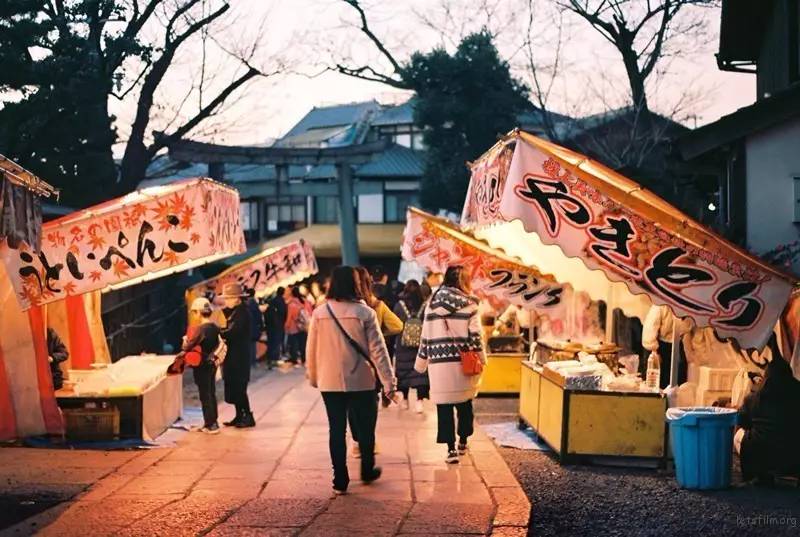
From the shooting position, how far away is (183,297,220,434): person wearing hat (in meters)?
12.6

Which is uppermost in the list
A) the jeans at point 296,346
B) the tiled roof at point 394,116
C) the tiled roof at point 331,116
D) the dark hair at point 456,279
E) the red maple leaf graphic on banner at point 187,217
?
the tiled roof at point 331,116

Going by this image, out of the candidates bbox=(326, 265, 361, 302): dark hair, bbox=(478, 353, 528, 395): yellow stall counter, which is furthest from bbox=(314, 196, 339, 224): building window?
bbox=(326, 265, 361, 302): dark hair

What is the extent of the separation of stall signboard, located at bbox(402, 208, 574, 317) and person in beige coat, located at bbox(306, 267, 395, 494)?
577 centimetres

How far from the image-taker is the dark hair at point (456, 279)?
34.5ft

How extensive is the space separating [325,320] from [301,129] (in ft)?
160

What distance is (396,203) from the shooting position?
1865 inches

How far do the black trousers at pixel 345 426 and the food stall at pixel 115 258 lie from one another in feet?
11.8

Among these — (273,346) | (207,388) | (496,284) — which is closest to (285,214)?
(273,346)

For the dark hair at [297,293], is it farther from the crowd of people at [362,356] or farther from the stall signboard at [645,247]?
the stall signboard at [645,247]

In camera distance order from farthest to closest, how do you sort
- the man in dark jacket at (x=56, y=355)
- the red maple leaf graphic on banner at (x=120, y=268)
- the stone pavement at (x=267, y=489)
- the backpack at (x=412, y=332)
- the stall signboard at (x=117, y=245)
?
the backpack at (x=412, y=332) → the man in dark jacket at (x=56, y=355) → the red maple leaf graphic on banner at (x=120, y=268) → the stall signboard at (x=117, y=245) → the stone pavement at (x=267, y=489)

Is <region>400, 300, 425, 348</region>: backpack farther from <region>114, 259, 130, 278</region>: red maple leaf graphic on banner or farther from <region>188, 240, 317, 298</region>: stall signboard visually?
<region>188, 240, 317, 298</region>: stall signboard

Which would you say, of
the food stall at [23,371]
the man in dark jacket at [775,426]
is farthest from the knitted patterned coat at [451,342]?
the food stall at [23,371]

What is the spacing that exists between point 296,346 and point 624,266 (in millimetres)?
16989

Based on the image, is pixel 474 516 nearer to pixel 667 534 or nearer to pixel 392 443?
pixel 667 534
